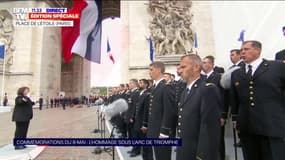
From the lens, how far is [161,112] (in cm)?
297

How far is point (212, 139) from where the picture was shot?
173cm

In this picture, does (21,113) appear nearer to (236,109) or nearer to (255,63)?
(236,109)

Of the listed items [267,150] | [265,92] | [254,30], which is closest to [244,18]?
[254,30]

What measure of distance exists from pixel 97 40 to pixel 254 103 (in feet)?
9.75

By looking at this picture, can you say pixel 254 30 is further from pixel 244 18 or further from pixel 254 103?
pixel 254 103

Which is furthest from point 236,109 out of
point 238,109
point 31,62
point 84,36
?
point 31,62

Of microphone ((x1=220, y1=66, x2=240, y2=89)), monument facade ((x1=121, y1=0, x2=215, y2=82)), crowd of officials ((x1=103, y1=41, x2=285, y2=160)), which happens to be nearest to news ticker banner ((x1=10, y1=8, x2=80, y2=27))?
crowd of officials ((x1=103, y1=41, x2=285, y2=160))

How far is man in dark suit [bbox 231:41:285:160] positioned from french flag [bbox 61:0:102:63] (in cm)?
265

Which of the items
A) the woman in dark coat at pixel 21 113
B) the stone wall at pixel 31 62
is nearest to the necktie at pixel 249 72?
the woman in dark coat at pixel 21 113

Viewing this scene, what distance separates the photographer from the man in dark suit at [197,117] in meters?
1.73

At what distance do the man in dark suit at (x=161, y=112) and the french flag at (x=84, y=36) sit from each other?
1540mm

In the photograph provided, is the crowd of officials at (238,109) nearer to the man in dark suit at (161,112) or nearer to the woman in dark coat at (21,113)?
the man in dark suit at (161,112)

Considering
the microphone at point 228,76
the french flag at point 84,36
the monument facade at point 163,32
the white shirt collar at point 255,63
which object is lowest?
the microphone at point 228,76

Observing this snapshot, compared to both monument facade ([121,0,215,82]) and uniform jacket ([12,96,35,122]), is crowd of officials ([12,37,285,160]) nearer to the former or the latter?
uniform jacket ([12,96,35,122])
